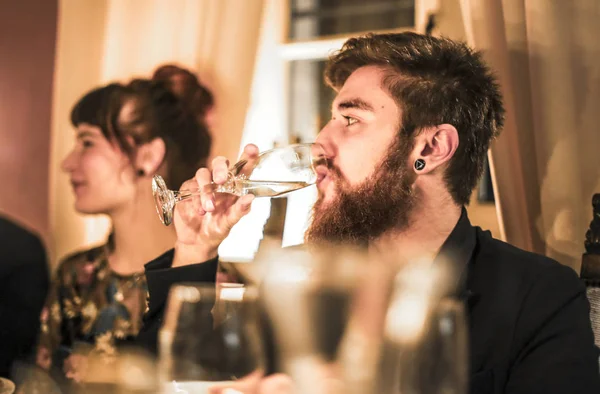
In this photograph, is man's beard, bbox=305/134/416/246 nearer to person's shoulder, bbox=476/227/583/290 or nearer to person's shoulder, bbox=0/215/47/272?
person's shoulder, bbox=476/227/583/290

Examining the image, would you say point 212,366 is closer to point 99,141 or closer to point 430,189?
point 430,189

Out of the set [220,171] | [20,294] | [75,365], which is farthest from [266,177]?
[20,294]

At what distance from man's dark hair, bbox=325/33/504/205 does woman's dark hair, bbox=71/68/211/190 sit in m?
0.76

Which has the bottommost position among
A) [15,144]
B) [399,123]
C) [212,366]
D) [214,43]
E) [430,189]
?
[212,366]

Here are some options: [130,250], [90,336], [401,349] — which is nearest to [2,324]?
[90,336]

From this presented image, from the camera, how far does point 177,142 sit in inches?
72.7

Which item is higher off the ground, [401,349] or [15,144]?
[15,144]

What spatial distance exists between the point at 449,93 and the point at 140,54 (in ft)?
3.69

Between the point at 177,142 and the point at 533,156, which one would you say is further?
the point at 177,142

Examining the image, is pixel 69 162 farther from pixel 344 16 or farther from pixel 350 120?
pixel 350 120

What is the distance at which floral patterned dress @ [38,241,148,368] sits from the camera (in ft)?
5.83

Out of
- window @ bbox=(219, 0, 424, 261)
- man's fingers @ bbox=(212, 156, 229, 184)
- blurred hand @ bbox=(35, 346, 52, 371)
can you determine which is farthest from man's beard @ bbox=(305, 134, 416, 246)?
blurred hand @ bbox=(35, 346, 52, 371)

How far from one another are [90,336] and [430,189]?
3.80 feet

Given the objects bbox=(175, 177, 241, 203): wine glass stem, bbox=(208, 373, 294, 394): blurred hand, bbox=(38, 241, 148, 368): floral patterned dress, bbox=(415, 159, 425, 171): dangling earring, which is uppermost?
A: bbox=(415, 159, 425, 171): dangling earring
